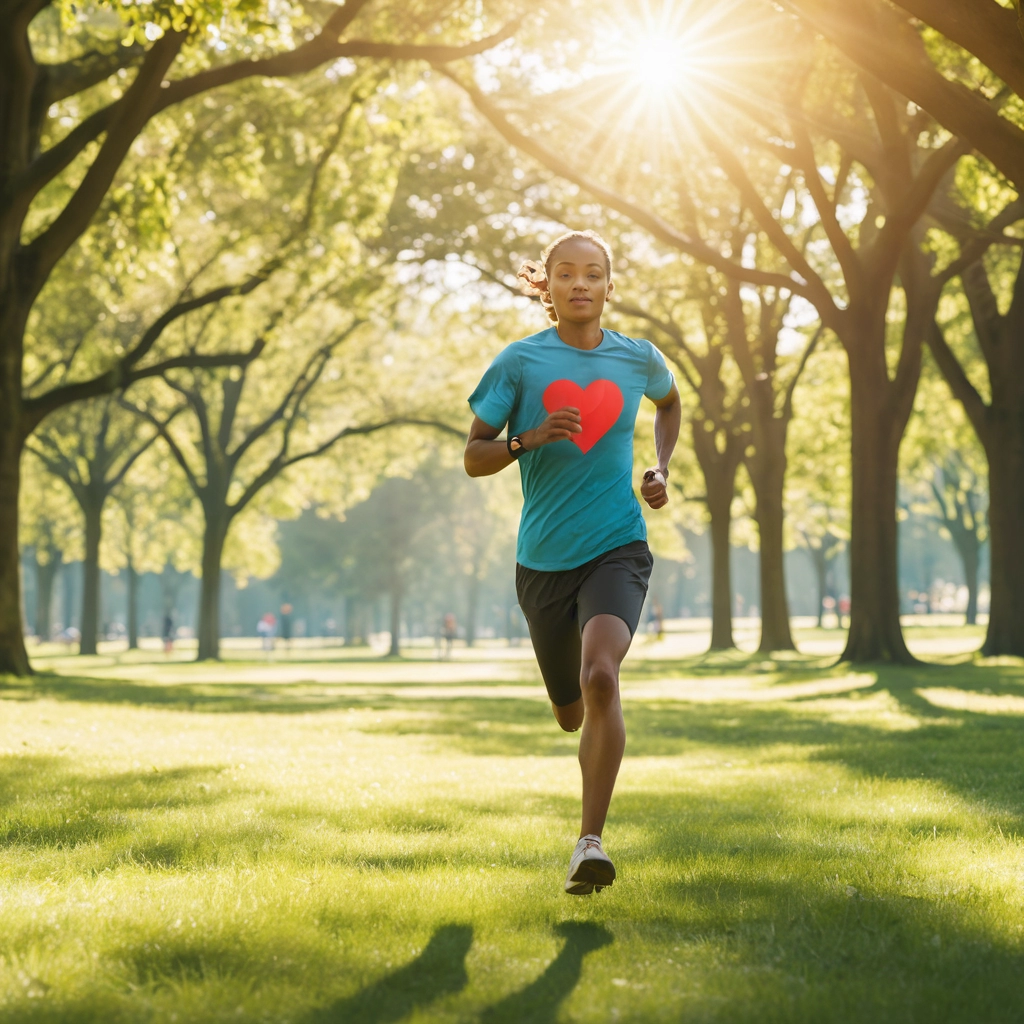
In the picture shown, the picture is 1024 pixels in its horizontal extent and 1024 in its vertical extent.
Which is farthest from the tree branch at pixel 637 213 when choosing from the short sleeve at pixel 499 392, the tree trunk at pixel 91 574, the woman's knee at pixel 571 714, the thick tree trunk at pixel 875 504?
the tree trunk at pixel 91 574

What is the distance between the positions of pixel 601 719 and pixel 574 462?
1.00m

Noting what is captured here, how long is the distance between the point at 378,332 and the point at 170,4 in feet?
73.0

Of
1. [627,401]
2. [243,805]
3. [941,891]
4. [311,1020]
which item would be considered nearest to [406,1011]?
[311,1020]

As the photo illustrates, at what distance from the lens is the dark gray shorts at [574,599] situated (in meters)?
4.55

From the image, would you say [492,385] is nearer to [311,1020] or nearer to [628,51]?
[311,1020]

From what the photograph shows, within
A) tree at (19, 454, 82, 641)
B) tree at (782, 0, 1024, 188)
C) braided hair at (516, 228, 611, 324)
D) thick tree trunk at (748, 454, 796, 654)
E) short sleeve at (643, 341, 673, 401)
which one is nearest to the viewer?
braided hair at (516, 228, 611, 324)

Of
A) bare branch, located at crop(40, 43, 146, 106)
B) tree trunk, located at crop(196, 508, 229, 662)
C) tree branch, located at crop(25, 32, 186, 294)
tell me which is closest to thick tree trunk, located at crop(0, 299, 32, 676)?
tree branch, located at crop(25, 32, 186, 294)

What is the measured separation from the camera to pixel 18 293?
636 inches

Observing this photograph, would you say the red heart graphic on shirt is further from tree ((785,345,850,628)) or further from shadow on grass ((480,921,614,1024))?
tree ((785,345,850,628))

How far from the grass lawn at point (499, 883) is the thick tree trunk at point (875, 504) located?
805cm

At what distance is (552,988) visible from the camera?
10.6 ft

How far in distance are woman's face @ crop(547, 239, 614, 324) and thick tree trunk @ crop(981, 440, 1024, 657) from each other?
1744cm

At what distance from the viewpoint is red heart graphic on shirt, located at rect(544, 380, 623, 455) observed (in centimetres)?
470

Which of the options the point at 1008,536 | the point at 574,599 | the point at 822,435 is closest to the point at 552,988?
the point at 574,599
